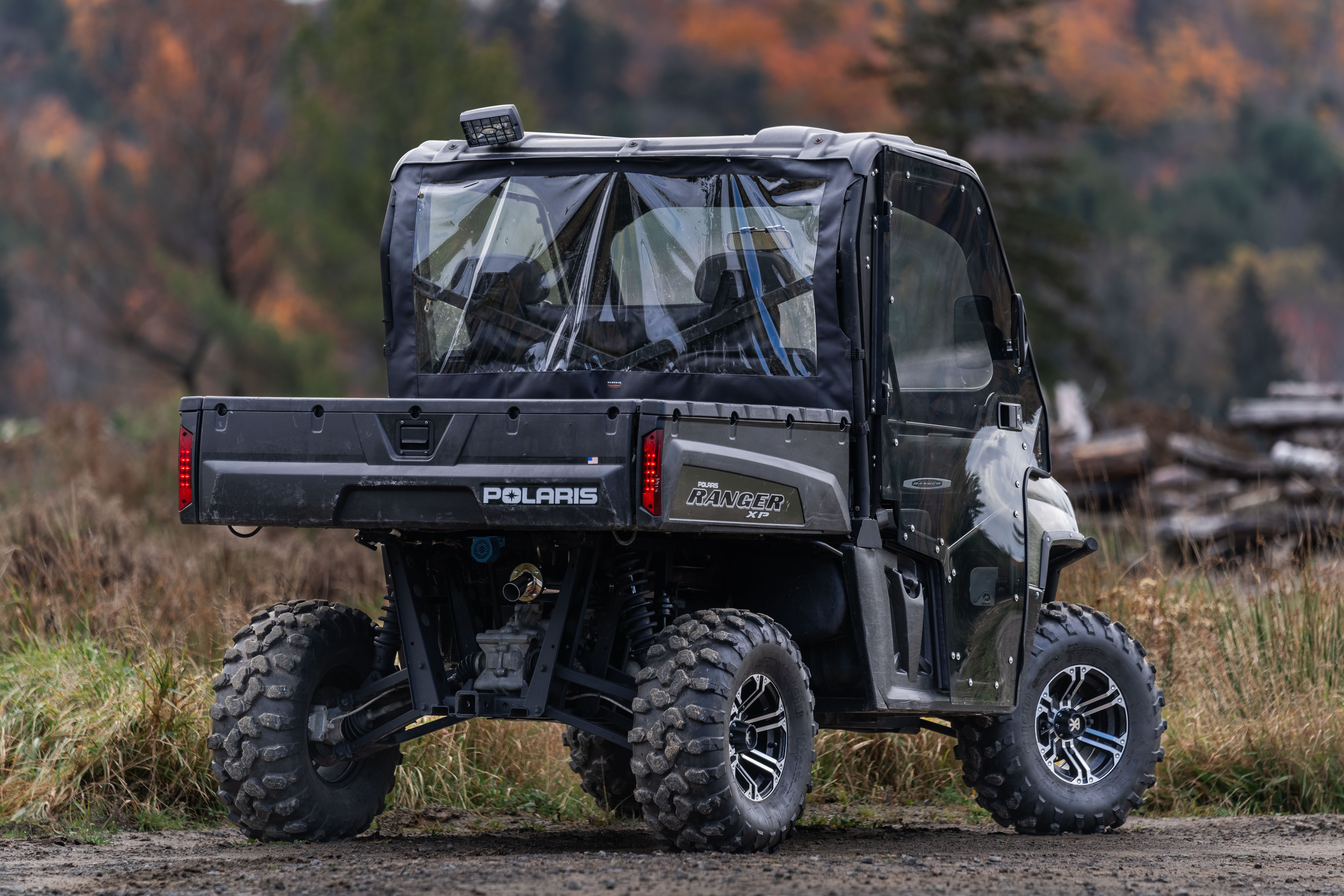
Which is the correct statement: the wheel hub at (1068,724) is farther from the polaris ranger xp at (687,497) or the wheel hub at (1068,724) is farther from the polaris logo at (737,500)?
the polaris logo at (737,500)

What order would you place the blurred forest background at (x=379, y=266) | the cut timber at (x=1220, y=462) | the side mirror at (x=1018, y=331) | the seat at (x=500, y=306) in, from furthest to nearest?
the cut timber at (x=1220, y=462)
the blurred forest background at (x=379, y=266)
the side mirror at (x=1018, y=331)
the seat at (x=500, y=306)

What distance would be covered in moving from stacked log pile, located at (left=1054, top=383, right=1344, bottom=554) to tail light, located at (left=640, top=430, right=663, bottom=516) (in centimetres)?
835

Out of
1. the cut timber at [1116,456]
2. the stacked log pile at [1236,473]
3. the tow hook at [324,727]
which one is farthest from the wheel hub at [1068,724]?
the cut timber at [1116,456]

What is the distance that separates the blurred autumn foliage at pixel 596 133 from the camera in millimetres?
30312

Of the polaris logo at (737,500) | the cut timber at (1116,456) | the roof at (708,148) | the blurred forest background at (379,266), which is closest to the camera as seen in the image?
the polaris logo at (737,500)

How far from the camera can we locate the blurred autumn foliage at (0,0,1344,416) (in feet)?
99.5

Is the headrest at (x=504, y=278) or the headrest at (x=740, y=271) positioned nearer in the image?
the headrest at (x=740, y=271)

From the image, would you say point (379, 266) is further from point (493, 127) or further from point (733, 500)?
point (733, 500)

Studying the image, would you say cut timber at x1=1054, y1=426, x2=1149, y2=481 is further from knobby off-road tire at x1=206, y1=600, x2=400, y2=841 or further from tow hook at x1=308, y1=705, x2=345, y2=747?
tow hook at x1=308, y1=705, x2=345, y2=747

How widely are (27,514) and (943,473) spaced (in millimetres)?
7065

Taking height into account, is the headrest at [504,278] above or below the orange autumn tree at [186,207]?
below

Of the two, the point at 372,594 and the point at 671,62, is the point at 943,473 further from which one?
the point at 671,62

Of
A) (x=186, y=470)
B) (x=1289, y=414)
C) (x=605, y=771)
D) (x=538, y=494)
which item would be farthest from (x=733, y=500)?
(x=1289, y=414)

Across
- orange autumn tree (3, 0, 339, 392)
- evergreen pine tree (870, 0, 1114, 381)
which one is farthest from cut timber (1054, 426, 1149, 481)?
orange autumn tree (3, 0, 339, 392)
